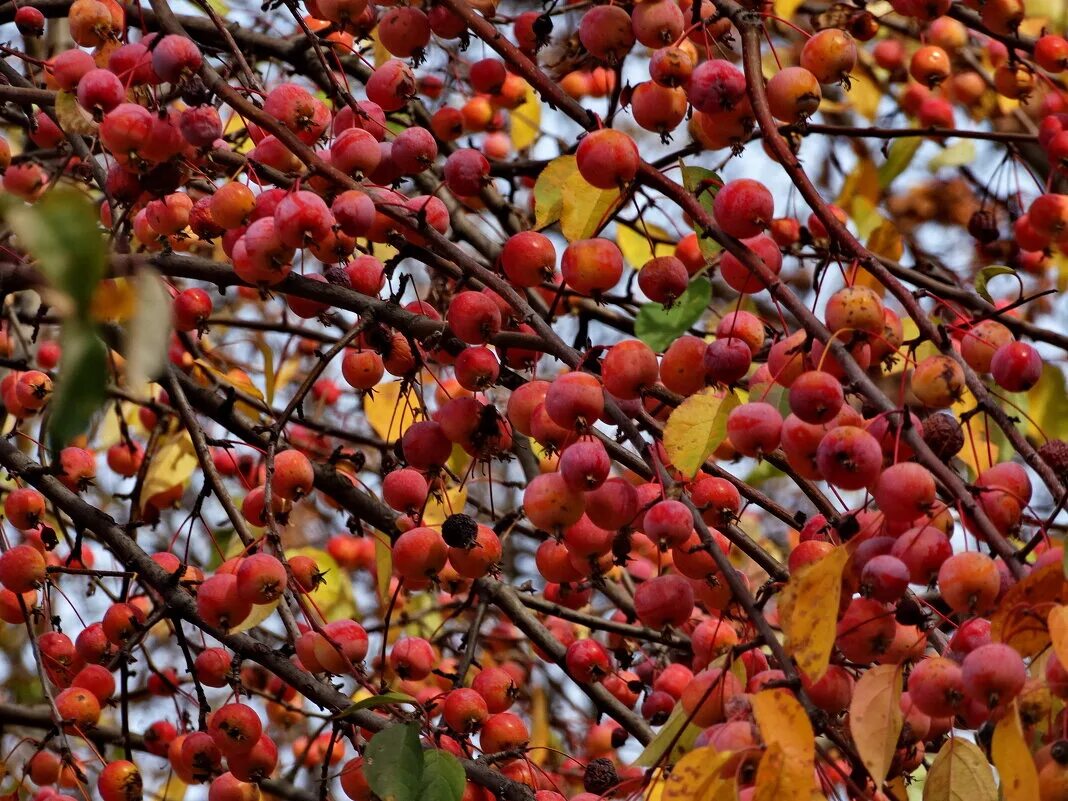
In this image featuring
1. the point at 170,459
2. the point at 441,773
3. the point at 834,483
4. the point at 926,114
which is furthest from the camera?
the point at 926,114

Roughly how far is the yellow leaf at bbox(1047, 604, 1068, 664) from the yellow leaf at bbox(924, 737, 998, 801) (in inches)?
9.1

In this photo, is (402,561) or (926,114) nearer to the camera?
(402,561)

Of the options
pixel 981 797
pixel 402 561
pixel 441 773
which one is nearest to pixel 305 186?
pixel 402 561

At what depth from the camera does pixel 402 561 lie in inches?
70.1

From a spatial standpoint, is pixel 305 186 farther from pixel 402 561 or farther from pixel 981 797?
pixel 981 797

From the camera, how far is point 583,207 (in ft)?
5.77

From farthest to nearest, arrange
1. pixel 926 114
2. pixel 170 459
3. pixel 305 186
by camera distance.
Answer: pixel 926 114
pixel 170 459
pixel 305 186

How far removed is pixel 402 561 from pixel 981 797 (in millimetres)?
817

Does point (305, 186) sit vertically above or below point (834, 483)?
above

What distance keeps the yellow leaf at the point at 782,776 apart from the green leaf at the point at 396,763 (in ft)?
1.58

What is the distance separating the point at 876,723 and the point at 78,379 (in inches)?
34.1

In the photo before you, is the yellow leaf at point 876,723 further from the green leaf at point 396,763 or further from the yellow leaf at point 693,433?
the green leaf at point 396,763

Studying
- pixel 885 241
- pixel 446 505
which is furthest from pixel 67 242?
pixel 885 241

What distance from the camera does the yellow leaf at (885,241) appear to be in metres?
2.77
